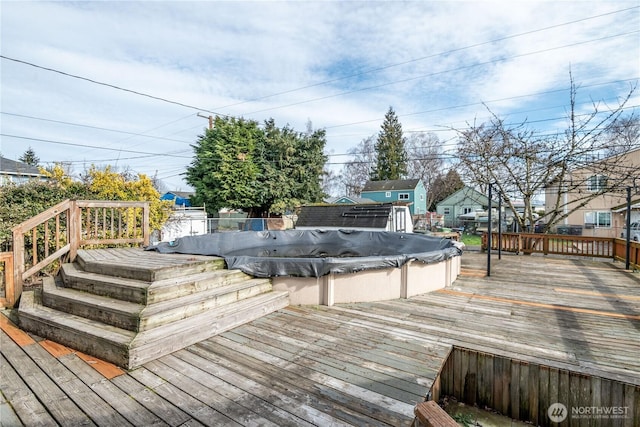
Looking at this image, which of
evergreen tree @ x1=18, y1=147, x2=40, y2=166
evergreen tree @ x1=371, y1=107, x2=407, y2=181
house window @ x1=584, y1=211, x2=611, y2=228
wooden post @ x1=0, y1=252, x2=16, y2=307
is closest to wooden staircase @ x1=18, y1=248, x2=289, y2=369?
wooden post @ x1=0, y1=252, x2=16, y2=307

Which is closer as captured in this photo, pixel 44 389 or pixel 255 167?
pixel 44 389

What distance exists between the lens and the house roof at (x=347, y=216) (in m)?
11.2

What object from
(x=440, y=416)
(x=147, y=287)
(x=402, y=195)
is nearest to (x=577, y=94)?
(x=440, y=416)

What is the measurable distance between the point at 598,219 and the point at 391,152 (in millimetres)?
17715

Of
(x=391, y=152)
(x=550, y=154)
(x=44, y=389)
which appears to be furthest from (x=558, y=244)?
→ (x=391, y=152)

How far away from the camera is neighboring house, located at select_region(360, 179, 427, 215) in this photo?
26.4m

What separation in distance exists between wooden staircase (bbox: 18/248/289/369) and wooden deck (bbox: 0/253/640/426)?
11cm

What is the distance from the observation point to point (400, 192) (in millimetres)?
26734

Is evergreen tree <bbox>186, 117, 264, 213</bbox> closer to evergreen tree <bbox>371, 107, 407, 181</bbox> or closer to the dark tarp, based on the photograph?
the dark tarp

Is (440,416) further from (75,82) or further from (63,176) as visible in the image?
(75,82)

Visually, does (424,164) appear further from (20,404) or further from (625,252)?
(20,404)

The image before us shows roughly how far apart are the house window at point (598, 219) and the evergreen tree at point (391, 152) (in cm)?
1602

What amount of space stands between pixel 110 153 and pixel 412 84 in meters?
17.2

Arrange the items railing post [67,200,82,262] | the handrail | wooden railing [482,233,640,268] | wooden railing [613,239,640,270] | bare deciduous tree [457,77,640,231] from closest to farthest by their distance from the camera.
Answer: railing post [67,200,82,262], wooden railing [613,239,640,270], wooden railing [482,233,640,268], the handrail, bare deciduous tree [457,77,640,231]
